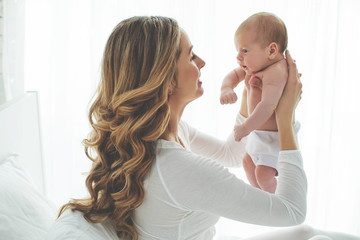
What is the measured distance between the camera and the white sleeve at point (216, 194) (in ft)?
3.72

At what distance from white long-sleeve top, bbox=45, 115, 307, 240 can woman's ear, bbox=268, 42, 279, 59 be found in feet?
1.17

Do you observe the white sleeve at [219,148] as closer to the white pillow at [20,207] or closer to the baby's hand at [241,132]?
the baby's hand at [241,132]

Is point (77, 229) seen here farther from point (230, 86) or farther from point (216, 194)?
point (230, 86)

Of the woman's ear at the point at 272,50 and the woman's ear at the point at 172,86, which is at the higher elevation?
the woman's ear at the point at 272,50

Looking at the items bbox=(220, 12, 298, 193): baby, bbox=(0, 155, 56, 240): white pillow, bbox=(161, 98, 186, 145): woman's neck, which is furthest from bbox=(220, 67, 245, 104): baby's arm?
bbox=(0, 155, 56, 240): white pillow

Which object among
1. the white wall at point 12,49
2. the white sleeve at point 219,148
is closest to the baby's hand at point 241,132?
the white sleeve at point 219,148

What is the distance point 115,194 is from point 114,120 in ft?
0.74

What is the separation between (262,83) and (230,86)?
16 centimetres

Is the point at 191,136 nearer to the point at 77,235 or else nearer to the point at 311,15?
the point at 77,235

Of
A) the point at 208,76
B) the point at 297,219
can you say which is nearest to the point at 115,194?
the point at 297,219

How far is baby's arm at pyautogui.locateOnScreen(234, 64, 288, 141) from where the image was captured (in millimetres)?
1332

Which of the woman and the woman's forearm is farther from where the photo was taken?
the woman's forearm

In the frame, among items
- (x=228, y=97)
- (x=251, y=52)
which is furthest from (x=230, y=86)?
(x=251, y=52)

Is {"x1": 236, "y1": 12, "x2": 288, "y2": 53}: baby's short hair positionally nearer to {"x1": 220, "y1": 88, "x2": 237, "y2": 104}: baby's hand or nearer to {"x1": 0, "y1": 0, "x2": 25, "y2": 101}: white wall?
{"x1": 220, "y1": 88, "x2": 237, "y2": 104}: baby's hand
